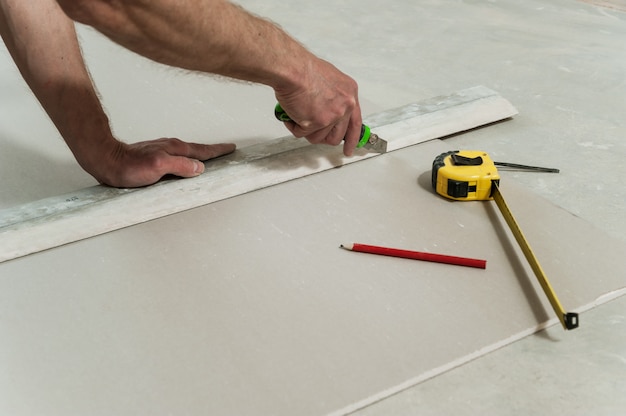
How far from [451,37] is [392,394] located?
188 centimetres

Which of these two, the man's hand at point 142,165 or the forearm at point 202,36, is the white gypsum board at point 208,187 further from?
the forearm at point 202,36

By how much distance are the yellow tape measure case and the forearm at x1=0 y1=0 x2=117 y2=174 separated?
74 cm

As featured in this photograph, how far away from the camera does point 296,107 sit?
1613 mm

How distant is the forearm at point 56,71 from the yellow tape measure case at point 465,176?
74cm

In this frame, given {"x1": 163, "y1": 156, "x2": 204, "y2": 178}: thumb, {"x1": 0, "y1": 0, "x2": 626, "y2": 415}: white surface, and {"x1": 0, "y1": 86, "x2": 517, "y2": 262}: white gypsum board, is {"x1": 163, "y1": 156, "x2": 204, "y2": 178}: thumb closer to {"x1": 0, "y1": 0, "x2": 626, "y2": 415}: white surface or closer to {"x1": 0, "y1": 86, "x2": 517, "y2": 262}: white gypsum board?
{"x1": 0, "y1": 86, "x2": 517, "y2": 262}: white gypsum board

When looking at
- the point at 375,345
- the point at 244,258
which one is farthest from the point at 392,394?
the point at 244,258

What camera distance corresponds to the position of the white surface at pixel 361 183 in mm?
1236

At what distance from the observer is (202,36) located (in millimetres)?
1372

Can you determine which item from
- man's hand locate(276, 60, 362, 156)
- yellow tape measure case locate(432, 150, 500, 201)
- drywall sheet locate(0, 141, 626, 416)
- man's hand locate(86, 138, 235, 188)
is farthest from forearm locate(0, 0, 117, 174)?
yellow tape measure case locate(432, 150, 500, 201)

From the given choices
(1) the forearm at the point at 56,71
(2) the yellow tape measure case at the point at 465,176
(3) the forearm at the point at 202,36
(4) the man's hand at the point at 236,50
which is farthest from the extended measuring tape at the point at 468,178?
(1) the forearm at the point at 56,71

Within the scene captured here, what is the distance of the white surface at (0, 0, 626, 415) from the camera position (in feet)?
4.06

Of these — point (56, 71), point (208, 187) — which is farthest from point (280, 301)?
point (56, 71)

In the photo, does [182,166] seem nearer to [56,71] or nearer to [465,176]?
[56,71]

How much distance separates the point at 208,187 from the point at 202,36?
1.48 feet
